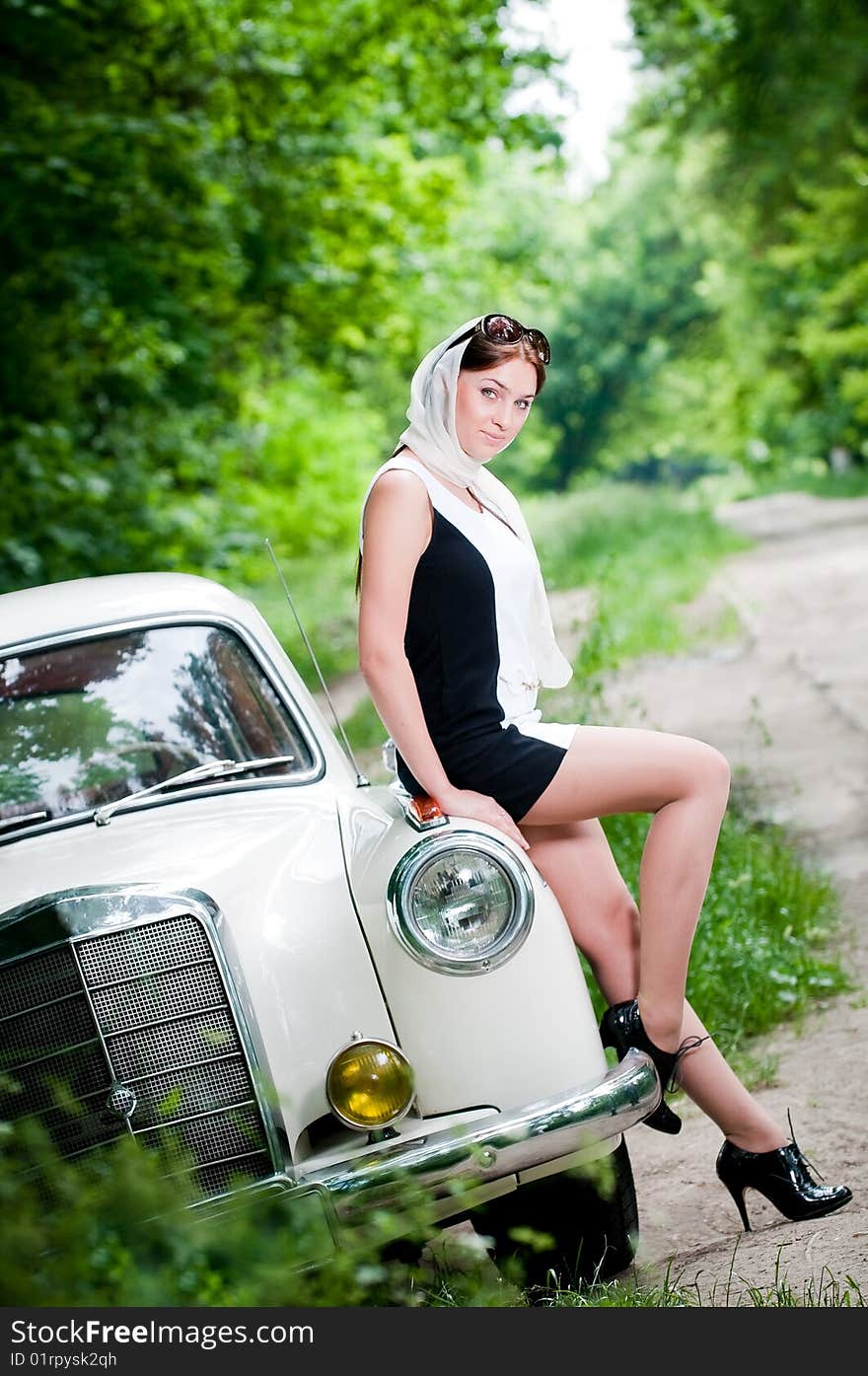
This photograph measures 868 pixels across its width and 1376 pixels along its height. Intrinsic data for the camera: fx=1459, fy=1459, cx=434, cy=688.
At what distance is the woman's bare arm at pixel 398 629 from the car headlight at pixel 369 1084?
56 centimetres

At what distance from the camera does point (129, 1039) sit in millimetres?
3146

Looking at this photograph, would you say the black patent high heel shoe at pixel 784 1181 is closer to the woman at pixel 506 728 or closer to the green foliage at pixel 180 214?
the woman at pixel 506 728

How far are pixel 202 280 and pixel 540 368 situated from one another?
1212 centimetres

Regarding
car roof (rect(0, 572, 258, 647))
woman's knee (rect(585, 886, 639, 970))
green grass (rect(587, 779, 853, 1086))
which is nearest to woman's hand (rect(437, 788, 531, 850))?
woman's knee (rect(585, 886, 639, 970))

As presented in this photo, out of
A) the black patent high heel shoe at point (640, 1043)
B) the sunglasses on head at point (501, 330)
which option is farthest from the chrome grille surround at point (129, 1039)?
the sunglasses on head at point (501, 330)

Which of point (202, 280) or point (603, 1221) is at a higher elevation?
point (202, 280)

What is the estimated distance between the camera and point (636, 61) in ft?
61.2

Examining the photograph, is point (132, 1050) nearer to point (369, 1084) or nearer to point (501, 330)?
point (369, 1084)

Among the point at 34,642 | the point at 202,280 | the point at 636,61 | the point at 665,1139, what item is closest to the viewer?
the point at 34,642

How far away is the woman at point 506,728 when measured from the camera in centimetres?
330

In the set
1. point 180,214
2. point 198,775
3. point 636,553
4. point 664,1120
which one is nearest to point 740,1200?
point 664,1120

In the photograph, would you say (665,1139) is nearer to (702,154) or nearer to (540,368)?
(540,368)

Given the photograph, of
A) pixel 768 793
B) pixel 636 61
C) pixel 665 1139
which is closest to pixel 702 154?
pixel 636 61

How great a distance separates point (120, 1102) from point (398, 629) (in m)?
1.18
